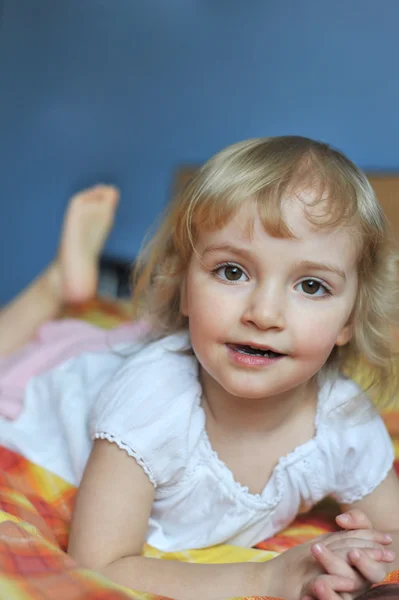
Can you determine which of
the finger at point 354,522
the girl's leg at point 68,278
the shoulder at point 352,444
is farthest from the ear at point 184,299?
the girl's leg at point 68,278

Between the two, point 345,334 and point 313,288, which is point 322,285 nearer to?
point 313,288

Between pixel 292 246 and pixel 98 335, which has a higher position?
pixel 292 246

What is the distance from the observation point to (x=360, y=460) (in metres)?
0.96

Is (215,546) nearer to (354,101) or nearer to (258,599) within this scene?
(258,599)

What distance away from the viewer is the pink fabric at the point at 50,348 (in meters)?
1.36

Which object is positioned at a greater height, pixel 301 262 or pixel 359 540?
pixel 301 262

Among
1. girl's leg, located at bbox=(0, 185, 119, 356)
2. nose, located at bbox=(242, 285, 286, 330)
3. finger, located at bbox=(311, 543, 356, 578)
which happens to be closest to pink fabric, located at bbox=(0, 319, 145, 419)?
girl's leg, located at bbox=(0, 185, 119, 356)

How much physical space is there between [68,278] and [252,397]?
99 centimetres

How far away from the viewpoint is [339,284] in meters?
0.83

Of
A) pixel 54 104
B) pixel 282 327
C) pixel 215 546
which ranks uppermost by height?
pixel 54 104

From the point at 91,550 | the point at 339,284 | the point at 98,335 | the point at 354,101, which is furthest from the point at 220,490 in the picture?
the point at 354,101

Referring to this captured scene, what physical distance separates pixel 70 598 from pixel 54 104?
231 cm

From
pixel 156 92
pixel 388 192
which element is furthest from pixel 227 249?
pixel 156 92

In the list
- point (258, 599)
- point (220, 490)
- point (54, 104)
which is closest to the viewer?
A: point (258, 599)
